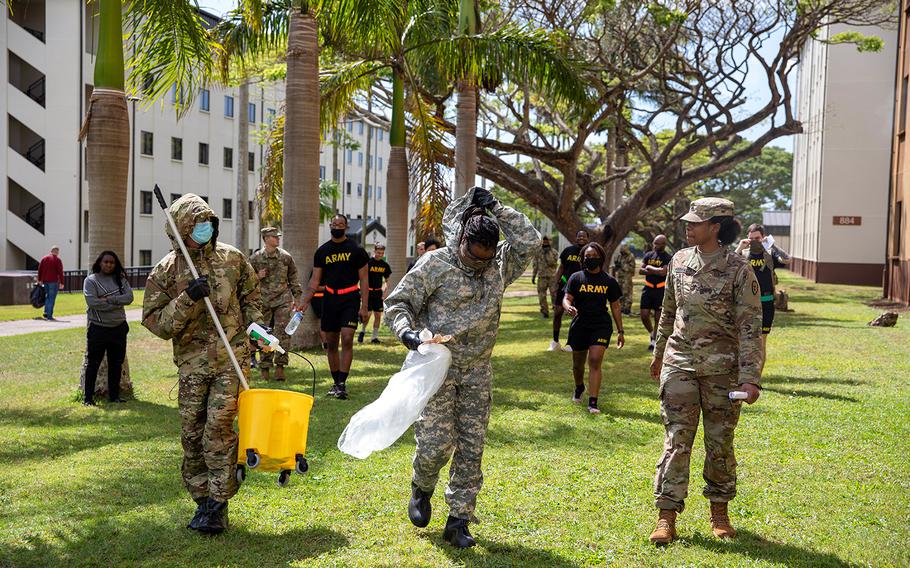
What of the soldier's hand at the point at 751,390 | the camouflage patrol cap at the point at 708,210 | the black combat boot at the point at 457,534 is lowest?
the black combat boot at the point at 457,534

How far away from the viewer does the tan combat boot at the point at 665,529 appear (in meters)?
5.04

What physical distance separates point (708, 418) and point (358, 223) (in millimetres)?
61733

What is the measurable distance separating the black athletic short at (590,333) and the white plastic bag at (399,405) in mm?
Result: 4847

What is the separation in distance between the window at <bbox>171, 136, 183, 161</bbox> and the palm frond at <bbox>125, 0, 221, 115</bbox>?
34.0 m

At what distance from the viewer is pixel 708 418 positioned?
5.17m

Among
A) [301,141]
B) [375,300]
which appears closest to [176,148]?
[375,300]

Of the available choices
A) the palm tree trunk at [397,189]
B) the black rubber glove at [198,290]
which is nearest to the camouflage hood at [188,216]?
the black rubber glove at [198,290]

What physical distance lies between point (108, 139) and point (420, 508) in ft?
22.7

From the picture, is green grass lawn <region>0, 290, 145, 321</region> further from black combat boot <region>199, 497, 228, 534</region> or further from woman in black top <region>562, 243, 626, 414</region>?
black combat boot <region>199, 497, 228, 534</region>

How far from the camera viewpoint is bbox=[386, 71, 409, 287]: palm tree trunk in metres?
16.6

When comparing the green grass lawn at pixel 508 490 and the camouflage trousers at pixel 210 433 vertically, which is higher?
the camouflage trousers at pixel 210 433

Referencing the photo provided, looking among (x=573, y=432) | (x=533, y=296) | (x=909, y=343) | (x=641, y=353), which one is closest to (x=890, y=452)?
(x=573, y=432)

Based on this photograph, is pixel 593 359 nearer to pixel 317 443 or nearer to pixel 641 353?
pixel 317 443

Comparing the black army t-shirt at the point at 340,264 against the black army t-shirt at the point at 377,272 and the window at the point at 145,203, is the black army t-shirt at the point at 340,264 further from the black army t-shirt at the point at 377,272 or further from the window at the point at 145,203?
the window at the point at 145,203
